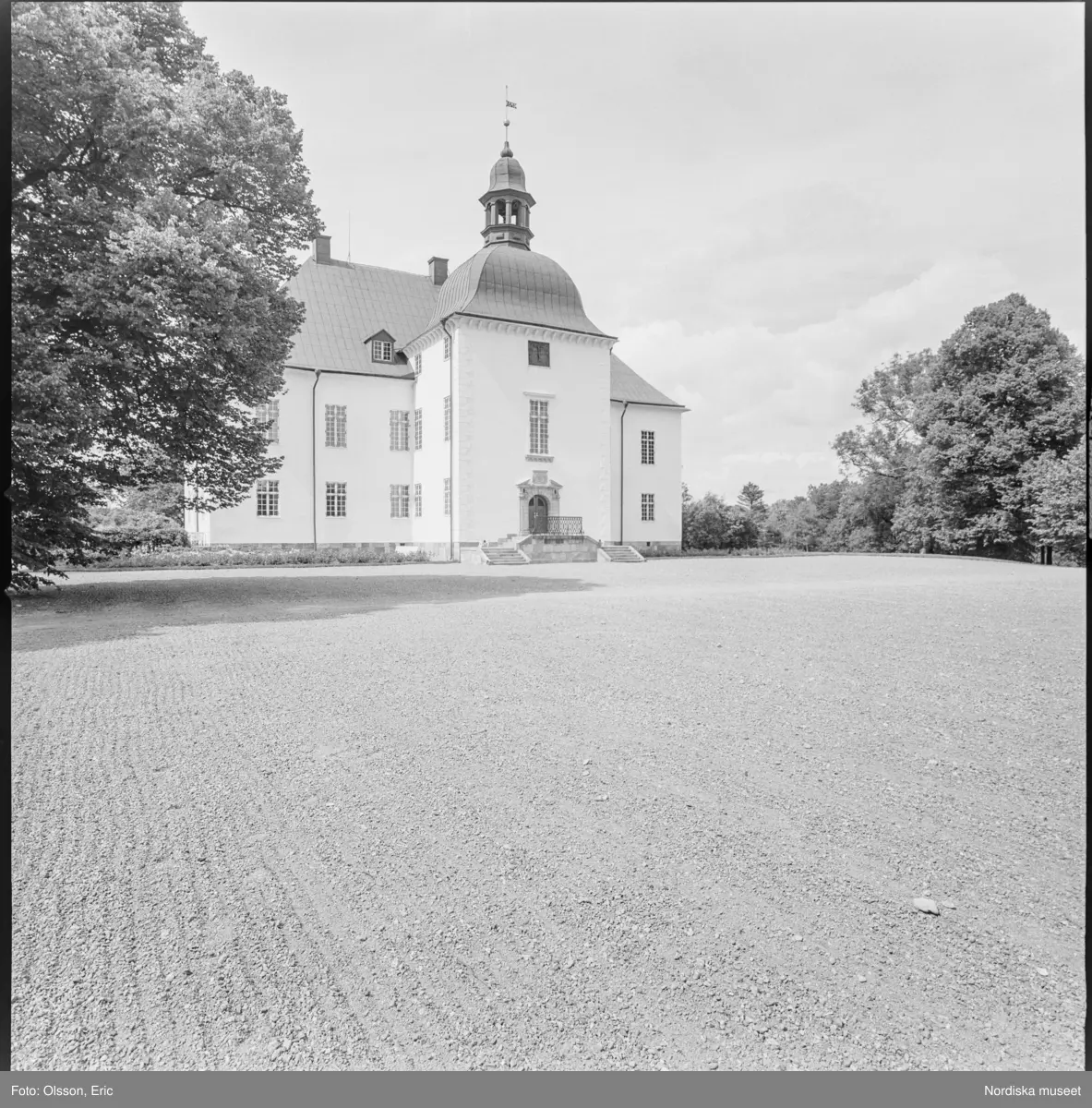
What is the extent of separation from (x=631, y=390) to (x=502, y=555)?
12.0m

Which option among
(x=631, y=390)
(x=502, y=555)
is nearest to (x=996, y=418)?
(x=502, y=555)

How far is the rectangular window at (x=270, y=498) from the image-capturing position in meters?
22.9

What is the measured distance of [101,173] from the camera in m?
7.17

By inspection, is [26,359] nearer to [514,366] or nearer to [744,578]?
[744,578]

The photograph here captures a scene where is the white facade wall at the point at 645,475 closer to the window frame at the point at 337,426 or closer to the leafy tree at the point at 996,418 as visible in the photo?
the window frame at the point at 337,426

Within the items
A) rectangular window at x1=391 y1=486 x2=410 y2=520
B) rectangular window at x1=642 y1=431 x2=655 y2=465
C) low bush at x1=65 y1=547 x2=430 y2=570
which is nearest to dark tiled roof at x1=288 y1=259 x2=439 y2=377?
rectangular window at x1=391 y1=486 x2=410 y2=520

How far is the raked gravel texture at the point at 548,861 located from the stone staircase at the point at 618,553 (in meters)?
17.1

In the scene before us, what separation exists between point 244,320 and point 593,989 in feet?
28.9

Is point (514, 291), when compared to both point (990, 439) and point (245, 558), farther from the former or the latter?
point (990, 439)

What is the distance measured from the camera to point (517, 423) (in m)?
24.0

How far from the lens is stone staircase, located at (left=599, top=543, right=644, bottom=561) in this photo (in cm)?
2278

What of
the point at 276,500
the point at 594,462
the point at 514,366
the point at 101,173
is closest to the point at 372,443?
the point at 276,500

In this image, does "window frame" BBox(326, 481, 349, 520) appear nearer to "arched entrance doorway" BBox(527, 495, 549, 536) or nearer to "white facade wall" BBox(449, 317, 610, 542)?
"white facade wall" BBox(449, 317, 610, 542)
